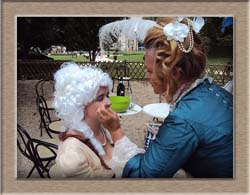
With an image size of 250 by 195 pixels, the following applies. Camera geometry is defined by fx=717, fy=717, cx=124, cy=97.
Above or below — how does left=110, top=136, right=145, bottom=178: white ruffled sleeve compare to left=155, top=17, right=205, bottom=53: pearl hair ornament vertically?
below

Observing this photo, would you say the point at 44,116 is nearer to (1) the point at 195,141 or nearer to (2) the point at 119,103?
(2) the point at 119,103

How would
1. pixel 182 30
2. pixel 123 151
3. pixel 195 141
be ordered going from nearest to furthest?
pixel 195 141
pixel 182 30
pixel 123 151

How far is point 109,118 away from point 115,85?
0.48 m

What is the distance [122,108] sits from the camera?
10.2 meters

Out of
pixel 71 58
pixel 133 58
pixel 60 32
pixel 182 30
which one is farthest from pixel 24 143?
pixel 182 30

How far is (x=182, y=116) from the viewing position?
9969mm

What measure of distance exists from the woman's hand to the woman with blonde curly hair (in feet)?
0.05

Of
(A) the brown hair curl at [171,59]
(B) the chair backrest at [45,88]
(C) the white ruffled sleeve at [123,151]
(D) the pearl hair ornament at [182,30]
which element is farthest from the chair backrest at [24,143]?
(D) the pearl hair ornament at [182,30]

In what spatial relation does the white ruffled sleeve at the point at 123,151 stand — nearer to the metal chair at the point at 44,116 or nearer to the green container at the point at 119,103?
the green container at the point at 119,103

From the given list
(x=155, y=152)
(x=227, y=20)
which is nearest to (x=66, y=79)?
(x=155, y=152)

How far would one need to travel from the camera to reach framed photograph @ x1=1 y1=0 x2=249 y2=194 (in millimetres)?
10016

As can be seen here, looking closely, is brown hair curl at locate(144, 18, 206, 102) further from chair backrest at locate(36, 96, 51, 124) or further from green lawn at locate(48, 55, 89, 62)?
chair backrest at locate(36, 96, 51, 124)

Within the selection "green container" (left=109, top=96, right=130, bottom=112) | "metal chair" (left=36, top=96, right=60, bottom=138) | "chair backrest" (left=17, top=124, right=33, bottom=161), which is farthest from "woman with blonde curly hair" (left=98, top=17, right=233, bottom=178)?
"chair backrest" (left=17, top=124, right=33, bottom=161)

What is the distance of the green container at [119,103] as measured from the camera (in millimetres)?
10172
